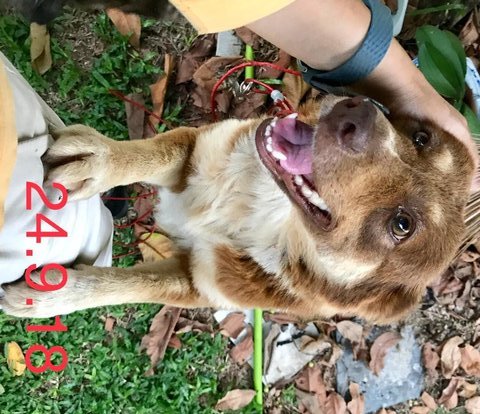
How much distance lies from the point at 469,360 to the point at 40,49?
3.30 m

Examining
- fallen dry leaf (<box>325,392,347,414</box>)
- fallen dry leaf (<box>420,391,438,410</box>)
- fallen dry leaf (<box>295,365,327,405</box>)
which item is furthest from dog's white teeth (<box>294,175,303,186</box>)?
fallen dry leaf (<box>420,391,438,410</box>)

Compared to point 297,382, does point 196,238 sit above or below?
above

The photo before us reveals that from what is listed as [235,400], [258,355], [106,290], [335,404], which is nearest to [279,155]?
[106,290]

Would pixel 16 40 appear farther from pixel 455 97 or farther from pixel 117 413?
pixel 455 97

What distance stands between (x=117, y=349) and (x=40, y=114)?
1.82m

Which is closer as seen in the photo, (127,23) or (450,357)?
(127,23)

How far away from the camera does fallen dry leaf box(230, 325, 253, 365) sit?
11.8ft

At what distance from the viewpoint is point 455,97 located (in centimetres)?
348

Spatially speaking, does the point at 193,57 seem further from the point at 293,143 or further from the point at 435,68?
the point at 293,143

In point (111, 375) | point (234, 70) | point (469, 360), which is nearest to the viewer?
point (111, 375)

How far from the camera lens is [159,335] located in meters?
3.43

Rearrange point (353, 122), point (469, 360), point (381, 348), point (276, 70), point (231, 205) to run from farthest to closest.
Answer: point (469, 360), point (381, 348), point (276, 70), point (231, 205), point (353, 122)

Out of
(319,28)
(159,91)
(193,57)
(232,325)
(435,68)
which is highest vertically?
(319,28)

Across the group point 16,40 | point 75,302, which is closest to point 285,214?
point 75,302
